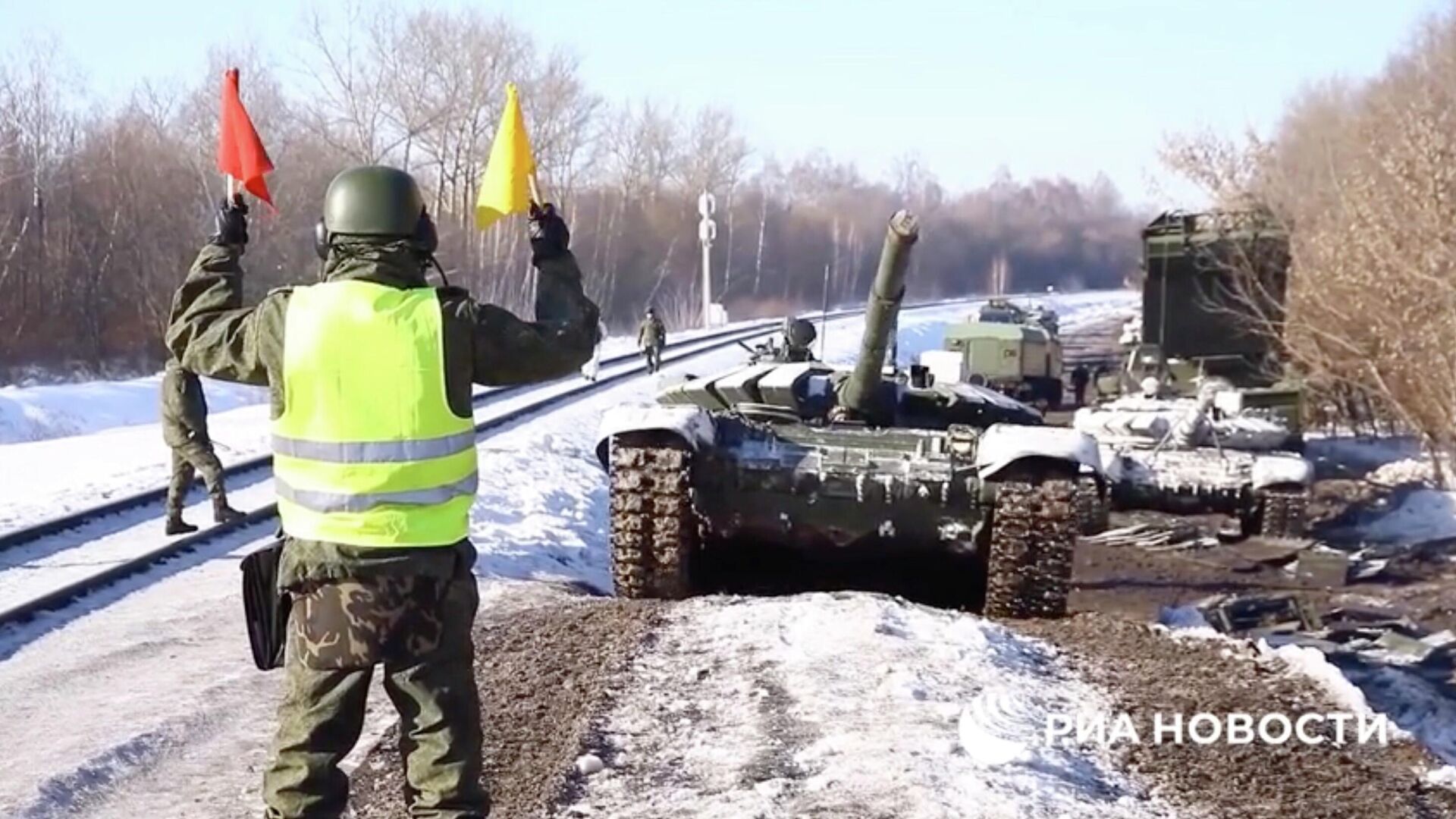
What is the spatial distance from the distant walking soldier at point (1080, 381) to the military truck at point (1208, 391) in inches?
43.2

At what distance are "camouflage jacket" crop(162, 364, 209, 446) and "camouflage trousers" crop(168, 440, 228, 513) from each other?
0.06 metres

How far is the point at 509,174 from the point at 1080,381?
21912 millimetres

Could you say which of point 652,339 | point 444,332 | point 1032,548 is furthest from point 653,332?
point 444,332

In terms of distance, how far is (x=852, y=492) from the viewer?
846 cm

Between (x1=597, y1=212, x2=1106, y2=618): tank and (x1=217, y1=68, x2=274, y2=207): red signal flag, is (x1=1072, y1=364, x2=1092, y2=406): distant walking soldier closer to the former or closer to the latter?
(x1=597, y1=212, x2=1106, y2=618): tank

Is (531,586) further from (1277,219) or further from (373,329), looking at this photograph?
(1277,219)

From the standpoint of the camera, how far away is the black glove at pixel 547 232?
380cm

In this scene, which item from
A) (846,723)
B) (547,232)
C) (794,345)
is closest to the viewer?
(547,232)

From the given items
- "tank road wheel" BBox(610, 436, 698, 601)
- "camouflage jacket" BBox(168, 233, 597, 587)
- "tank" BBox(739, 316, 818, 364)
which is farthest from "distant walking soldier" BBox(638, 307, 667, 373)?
"camouflage jacket" BBox(168, 233, 597, 587)

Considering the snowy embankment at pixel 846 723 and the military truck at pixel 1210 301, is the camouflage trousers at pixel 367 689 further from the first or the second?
the military truck at pixel 1210 301

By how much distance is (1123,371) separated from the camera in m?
20.3

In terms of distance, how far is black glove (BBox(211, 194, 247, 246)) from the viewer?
3.94 metres

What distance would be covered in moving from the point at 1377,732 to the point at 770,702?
221 centimetres

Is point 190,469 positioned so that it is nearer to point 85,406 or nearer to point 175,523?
point 175,523
